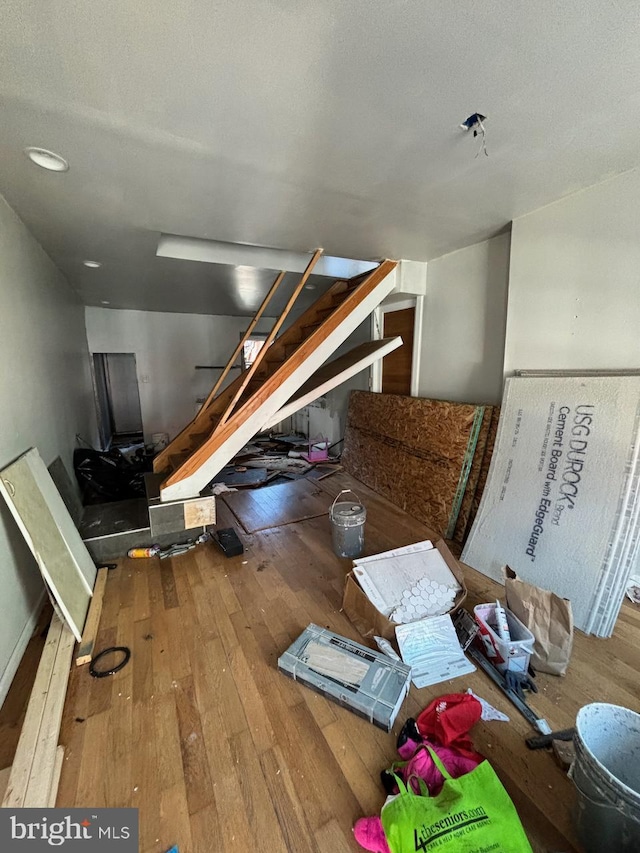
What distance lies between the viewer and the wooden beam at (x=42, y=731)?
119 cm

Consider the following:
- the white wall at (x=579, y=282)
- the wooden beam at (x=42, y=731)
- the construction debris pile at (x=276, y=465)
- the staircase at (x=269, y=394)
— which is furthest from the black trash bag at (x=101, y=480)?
the white wall at (x=579, y=282)

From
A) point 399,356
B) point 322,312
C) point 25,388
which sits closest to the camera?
point 25,388

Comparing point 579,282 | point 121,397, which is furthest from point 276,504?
point 121,397

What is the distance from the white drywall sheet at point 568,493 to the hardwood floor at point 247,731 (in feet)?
1.01

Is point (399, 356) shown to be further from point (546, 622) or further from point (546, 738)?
point (546, 738)

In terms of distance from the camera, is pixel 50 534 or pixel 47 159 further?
pixel 50 534

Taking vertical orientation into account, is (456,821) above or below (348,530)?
below

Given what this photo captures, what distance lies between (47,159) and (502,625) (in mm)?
3415

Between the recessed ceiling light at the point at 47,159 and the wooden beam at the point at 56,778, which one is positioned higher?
the recessed ceiling light at the point at 47,159

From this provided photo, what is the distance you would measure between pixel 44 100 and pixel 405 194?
1.86 m

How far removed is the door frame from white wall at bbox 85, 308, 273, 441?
3.74 metres

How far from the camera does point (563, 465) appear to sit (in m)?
2.29

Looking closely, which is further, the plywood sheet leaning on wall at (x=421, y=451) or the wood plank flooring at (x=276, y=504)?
the wood plank flooring at (x=276, y=504)

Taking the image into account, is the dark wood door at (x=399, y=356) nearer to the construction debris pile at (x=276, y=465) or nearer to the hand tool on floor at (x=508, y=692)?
the construction debris pile at (x=276, y=465)
